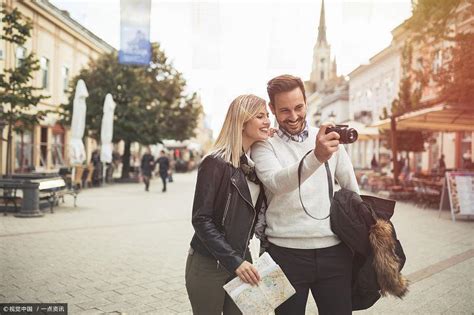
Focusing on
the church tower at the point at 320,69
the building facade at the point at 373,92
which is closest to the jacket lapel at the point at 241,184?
the building facade at the point at 373,92

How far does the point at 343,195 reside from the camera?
2.24m

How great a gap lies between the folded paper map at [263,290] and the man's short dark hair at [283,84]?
2.63 feet

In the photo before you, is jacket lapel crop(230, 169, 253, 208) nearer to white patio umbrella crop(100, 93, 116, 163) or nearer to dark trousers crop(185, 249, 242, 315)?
dark trousers crop(185, 249, 242, 315)

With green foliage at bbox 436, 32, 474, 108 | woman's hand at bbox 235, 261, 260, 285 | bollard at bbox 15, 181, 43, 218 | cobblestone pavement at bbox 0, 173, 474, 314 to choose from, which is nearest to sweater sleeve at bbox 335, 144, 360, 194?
woman's hand at bbox 235, 261, 260, 285

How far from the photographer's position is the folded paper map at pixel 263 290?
2.11m

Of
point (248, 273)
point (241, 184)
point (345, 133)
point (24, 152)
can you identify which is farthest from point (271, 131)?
point (24, 152)

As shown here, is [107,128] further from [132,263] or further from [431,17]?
[132,263]

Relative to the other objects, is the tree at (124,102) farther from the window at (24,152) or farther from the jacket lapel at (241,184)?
the jacket lapel at (241,184)

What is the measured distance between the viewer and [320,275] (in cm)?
223

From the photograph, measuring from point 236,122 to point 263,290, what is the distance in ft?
2.68

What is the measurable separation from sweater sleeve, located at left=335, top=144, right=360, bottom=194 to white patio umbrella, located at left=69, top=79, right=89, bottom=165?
49.7 feet

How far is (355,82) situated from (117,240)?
39991mm

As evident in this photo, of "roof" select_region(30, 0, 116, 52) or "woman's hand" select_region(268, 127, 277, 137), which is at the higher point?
"roof" select_region(30, 0, 116, 52)

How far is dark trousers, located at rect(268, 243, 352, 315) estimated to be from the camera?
7.29 feet
